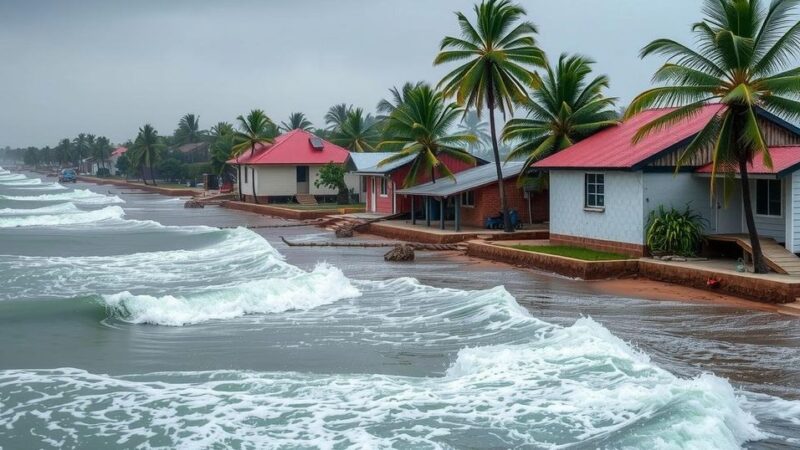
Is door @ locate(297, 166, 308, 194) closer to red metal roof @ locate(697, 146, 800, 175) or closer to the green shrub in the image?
the green shrub

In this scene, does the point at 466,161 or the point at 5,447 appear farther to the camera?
the point at 466,161

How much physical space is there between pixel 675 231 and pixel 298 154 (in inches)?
1400

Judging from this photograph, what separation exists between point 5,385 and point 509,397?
21.5 feet

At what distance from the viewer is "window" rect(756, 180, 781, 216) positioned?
19.8 metres

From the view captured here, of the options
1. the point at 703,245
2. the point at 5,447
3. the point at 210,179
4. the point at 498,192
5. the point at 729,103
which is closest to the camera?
the point at 5,447

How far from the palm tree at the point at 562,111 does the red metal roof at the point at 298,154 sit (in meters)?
24.8

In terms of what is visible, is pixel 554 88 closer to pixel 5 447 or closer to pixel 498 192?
pixel 498 192

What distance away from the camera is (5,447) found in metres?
9.24

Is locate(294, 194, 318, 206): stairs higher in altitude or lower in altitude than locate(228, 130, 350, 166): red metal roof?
lower

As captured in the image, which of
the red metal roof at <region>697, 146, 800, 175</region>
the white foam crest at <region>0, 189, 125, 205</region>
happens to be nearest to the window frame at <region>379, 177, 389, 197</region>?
the red metal roof at <region>697, 146, 800, 175</region>

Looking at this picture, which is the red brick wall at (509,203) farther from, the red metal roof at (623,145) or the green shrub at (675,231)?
the green shrub at (675,231)

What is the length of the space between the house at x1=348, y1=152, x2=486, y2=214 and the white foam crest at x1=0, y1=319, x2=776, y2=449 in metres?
24.8

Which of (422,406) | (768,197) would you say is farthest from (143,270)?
(422,406)

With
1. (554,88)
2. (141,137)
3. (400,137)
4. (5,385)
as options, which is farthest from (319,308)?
(141,137)
